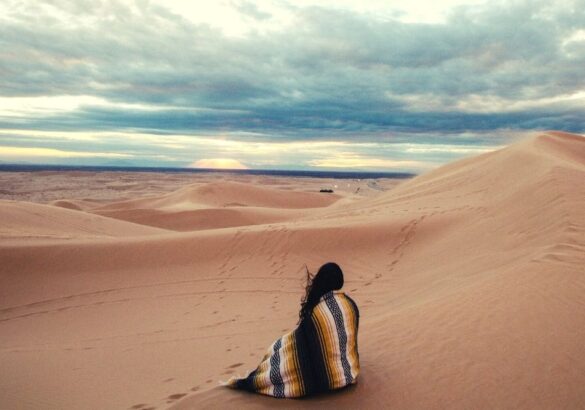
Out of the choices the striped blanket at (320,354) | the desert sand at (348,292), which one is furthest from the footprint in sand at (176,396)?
the striped blanket at (320,354)

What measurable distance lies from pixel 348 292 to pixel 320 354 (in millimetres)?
4870

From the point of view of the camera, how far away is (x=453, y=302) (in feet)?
18.0

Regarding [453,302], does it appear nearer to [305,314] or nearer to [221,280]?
[305,314]

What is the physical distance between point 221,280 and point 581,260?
22.1 ft

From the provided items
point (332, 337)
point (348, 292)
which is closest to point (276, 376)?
point (332, 337)

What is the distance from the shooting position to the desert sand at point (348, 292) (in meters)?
4.07

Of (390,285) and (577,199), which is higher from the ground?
(577,199)

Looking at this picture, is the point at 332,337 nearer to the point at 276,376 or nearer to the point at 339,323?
the point at 339,323

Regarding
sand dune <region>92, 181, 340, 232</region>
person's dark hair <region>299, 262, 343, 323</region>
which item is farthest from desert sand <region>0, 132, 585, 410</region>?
sand dune <region>92, 181, 340, 232</region>

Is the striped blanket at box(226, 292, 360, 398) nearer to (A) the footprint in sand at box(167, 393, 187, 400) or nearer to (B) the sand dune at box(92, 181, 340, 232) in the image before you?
(A) the footprint in sand at box(167, 393, 187, 400)

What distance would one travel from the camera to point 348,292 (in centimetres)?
859

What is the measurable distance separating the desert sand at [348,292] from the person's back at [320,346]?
0.48ft

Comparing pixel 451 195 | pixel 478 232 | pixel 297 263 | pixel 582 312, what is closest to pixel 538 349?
pixel 582 312

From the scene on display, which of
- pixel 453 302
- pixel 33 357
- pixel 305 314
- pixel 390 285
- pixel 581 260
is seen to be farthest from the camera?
pixel 390 285
